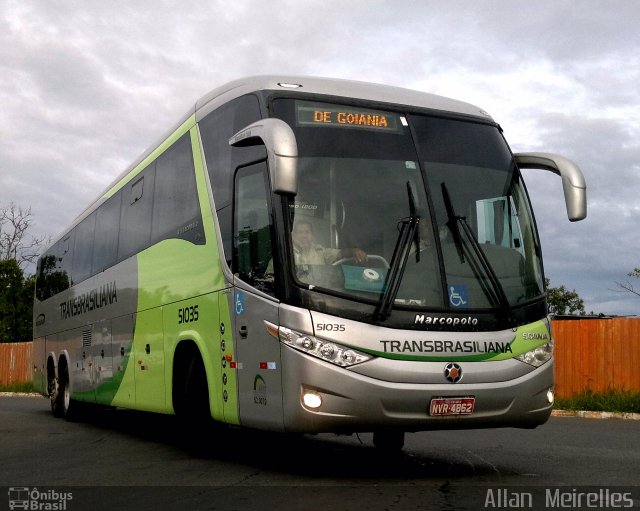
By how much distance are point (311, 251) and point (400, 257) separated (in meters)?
0.74

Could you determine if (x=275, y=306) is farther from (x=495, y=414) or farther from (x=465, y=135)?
(x=465, y=135)

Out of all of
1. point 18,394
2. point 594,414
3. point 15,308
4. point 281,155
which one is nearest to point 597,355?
point 594,414

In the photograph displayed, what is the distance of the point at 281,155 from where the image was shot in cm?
720

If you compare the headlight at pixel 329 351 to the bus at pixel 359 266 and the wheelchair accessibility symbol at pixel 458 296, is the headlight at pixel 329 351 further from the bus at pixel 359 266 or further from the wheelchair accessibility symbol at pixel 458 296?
the wheelchair accessibility symbol at pixel 458 296

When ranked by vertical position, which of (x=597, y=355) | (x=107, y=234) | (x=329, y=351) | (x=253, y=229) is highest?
(x=107, y=234)

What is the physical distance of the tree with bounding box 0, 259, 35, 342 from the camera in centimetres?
4559

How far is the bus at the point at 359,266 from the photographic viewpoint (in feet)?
24.3

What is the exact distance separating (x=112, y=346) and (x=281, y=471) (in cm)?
559

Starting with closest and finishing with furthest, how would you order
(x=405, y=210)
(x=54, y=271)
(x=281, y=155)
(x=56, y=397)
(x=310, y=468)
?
(x=281, y=155) → (x=405, y=210) → (x=310, y=468) → (x=56, y=397) → (x=54, y=271)

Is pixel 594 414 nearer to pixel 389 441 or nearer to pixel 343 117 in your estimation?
pixel 389 441

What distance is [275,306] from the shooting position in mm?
7641

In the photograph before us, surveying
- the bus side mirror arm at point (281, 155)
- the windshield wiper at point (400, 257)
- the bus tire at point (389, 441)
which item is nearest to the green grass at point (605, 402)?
the bus tire at point (389, 441)

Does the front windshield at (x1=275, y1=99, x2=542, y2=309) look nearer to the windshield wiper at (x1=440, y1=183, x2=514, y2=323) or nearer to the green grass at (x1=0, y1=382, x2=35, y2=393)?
the windshield wiper at (x1=440, y1=183, x2=514, y2=323)

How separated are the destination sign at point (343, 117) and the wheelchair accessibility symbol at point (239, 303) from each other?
161 cm
